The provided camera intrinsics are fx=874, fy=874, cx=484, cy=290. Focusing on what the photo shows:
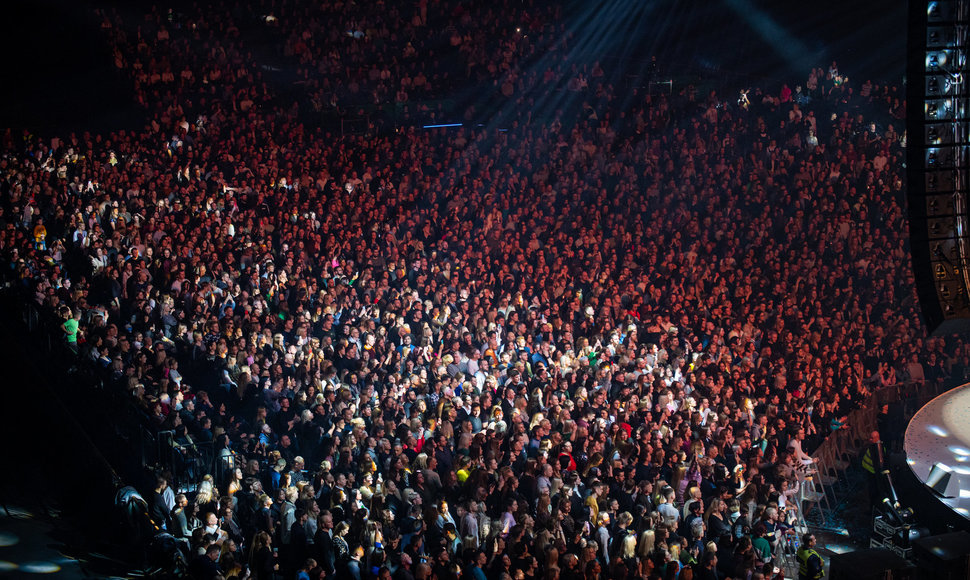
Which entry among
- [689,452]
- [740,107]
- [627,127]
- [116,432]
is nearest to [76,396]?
[116,432]

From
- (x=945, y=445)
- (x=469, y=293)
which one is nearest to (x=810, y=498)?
→ (x=945, y=445)

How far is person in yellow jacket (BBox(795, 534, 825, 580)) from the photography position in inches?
365

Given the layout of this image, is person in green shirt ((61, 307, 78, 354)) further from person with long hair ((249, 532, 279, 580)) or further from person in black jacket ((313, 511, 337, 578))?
person in black jacket ((313, 511, 337, 578))

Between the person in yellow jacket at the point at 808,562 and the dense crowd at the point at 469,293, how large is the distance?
42cm

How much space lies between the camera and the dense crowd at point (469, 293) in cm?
947

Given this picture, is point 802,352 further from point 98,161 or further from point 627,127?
point 98,161

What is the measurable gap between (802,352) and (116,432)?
9.72 metres

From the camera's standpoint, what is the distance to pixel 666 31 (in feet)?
80.0

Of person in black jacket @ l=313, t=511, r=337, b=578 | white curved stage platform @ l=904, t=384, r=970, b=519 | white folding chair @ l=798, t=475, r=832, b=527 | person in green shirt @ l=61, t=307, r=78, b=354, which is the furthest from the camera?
white folding chair @ l=798, t=475, r=832, b=527

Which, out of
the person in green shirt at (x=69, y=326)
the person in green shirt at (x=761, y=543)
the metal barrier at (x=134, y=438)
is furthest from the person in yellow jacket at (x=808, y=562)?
the person in green shirt at (x=69, y=326)

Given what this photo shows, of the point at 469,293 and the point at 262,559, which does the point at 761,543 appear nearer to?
the point at 262,559

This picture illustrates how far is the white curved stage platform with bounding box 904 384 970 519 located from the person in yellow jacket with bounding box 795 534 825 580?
2.10m

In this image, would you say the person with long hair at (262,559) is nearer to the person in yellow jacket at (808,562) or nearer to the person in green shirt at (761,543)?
the person in green shirt at (761,543)

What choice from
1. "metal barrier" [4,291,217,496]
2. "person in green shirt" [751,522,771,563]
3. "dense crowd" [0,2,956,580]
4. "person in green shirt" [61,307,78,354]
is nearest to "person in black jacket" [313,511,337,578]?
"dense crowd" [0,2,956,580]
